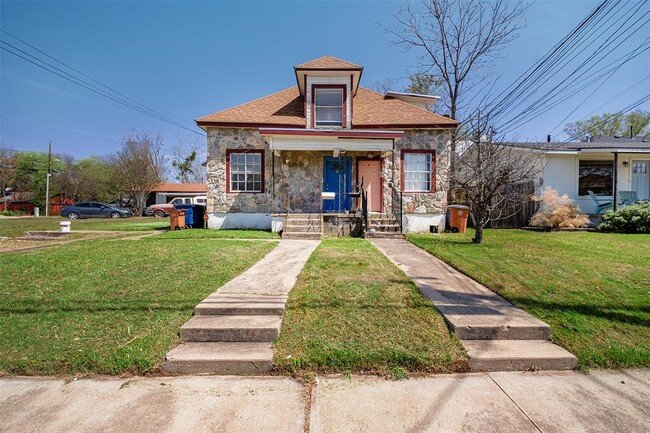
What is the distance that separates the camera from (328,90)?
12062 millimetres

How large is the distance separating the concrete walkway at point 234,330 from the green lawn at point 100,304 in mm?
203

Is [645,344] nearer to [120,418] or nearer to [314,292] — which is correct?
[314,292]

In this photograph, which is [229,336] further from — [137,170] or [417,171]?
[137,170]


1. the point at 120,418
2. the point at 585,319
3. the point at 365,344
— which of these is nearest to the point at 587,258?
the point at 585,319

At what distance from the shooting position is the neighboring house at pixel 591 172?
13945 mm

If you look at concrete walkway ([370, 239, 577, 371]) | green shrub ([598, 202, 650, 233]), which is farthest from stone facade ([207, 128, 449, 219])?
concrete walkway ([370, 239, 577, 371])

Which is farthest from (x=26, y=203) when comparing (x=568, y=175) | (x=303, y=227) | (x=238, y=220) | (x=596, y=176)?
→ (x=596, y=176)

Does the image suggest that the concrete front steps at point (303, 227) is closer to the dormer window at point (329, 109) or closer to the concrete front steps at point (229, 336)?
the dormer window at point (329, 109)

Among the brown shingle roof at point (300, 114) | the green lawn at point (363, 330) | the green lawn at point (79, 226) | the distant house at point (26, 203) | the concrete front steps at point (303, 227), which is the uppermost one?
the brown shingle roof at point (300, 114)

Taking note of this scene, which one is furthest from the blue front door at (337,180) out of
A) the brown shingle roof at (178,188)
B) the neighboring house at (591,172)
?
the brown shingle roof at (178,188)

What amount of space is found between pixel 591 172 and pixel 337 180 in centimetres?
1320

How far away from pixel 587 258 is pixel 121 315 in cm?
842

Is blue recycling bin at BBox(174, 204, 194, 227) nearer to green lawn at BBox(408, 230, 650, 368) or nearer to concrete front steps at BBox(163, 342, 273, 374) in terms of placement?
green lawn at BBox(408, 230, 650, 368)

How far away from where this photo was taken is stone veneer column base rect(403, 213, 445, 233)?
38.7 feet
